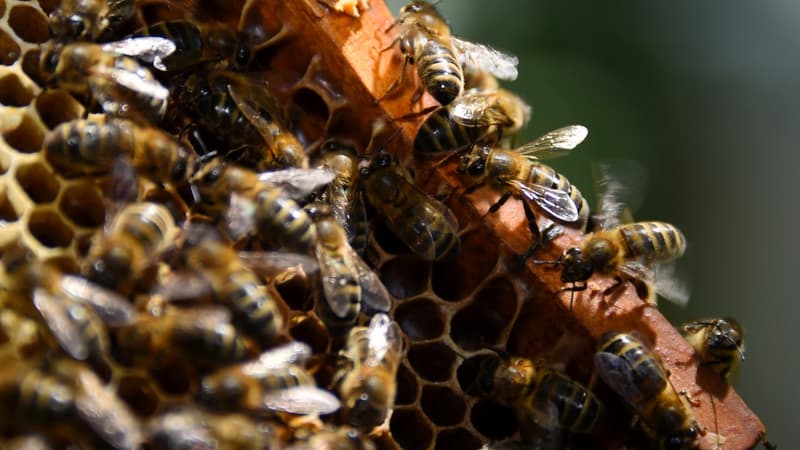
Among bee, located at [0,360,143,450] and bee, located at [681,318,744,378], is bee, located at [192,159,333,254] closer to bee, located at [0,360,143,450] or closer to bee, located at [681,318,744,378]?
bee, located at [0,360,143,450]

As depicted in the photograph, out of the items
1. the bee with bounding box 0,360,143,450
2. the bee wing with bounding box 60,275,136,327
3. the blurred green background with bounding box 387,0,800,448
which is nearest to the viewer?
the bee with bounding box 0,360,143,450

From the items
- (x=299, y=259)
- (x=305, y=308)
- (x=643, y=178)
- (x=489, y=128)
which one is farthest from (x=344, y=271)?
(x=643, y=178)

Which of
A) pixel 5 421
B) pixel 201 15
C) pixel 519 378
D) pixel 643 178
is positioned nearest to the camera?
pixel 5 421

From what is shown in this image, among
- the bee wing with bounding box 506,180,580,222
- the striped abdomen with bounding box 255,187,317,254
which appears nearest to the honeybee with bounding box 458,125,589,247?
the bee wing with bounding box 506,180,580,222

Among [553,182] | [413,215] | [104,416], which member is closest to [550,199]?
[553,182]

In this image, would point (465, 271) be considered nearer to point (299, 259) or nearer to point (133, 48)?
point (299, 259)

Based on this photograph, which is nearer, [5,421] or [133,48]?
[5,421]

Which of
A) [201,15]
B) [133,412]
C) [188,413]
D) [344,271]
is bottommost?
[133,412]
